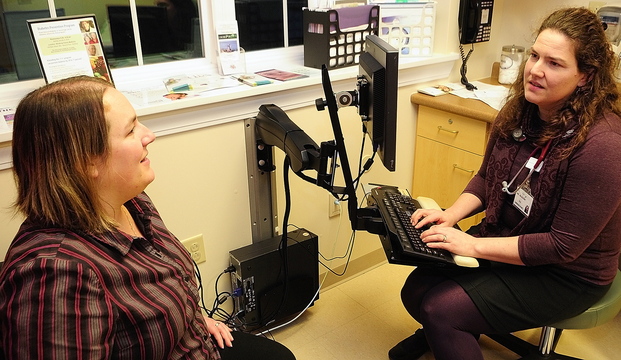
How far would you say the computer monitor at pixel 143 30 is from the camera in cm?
178

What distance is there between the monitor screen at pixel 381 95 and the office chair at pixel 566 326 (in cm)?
76

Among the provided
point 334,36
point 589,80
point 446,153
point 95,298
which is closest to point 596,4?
point 446,153

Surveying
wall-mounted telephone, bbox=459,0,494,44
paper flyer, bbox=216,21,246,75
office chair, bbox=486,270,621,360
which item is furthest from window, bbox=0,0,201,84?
office chair, bbox=486,270,621,360

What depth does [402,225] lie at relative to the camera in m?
1.52

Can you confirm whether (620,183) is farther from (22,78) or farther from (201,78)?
(22,78)

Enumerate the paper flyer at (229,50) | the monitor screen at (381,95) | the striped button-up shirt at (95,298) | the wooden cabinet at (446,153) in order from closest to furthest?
the striped button-up shirt at (95,298)
the monitor screen at (381,95)
the paper flyer at (229,50)
the wooden cabinet at (446,153)

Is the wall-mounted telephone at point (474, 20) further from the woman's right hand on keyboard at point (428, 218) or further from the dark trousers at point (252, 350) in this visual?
the dark trousers at point (252, 350)

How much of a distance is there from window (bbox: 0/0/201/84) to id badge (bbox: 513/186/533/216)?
49.0 inches

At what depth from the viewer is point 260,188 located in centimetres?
193

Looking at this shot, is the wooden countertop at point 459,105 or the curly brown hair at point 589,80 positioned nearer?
the curly brown hair at point 589,80

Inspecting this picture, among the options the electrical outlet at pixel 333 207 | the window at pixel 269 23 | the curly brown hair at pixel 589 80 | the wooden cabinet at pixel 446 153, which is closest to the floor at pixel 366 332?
the electrical outlet at pixel 333 207

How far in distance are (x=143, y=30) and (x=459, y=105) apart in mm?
1225

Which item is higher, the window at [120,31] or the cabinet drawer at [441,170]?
the window at [120,31]

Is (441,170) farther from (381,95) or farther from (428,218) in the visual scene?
(381,95)
